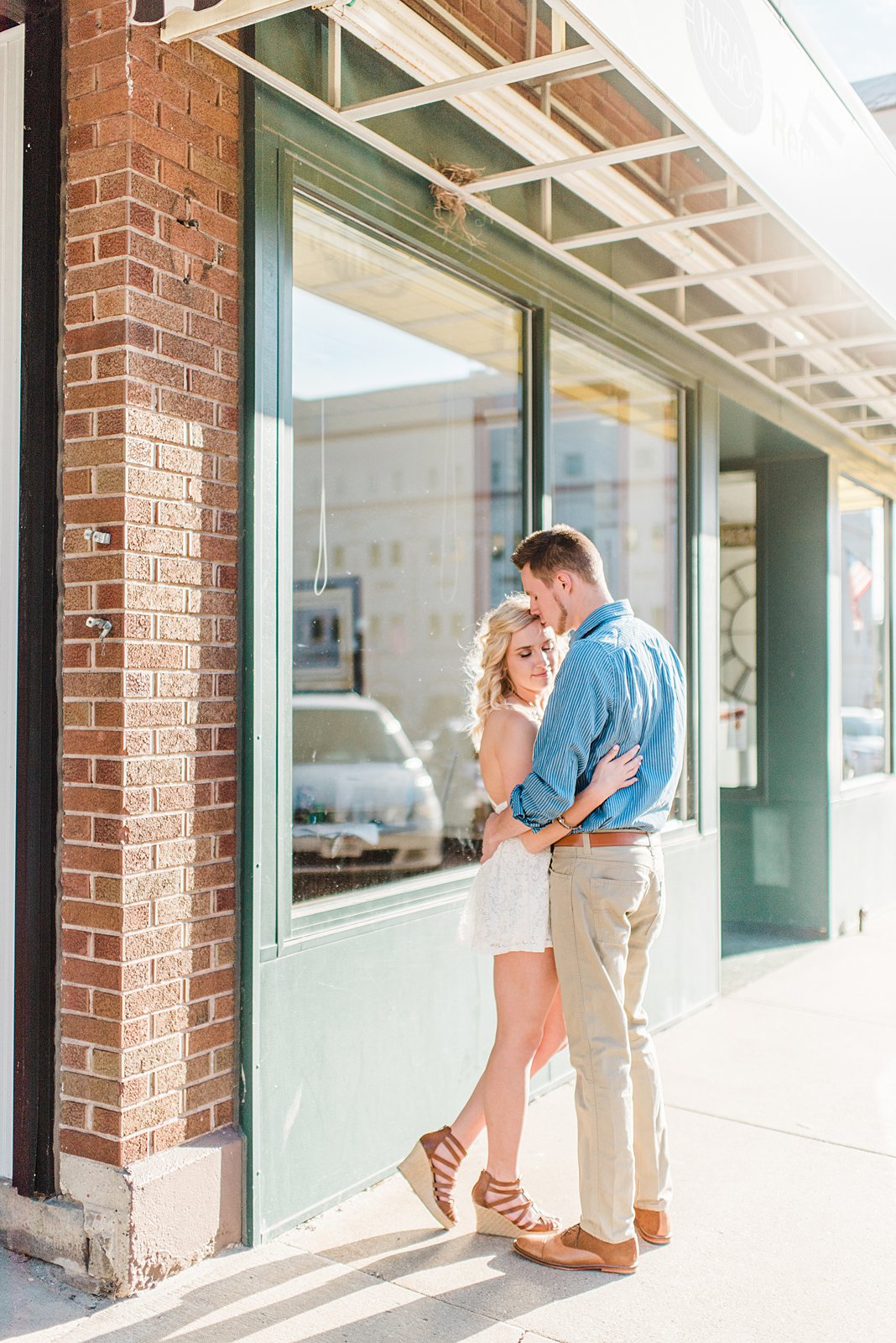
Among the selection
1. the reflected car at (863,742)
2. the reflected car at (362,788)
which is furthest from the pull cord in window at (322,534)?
the reflected car at (863,742)

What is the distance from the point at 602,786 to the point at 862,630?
7341 millimetres

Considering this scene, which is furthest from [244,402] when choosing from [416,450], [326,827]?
[416,450]

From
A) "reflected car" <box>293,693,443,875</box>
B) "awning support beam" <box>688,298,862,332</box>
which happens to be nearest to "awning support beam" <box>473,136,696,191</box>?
"awning support beam" <box>688,298,862,332</box>

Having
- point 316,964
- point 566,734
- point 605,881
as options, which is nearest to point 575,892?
point 605,881

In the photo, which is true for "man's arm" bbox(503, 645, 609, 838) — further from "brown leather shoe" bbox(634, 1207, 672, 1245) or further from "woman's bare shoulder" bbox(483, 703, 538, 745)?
"brown leather shoe" bbox(634, 1207, 672, 1245)

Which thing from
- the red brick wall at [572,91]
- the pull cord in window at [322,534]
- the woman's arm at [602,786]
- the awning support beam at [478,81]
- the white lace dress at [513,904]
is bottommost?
the white lace dress at [513,904]

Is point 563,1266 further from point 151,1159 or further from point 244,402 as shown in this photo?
point 244,402

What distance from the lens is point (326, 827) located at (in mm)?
7773

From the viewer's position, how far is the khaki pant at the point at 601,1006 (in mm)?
3320

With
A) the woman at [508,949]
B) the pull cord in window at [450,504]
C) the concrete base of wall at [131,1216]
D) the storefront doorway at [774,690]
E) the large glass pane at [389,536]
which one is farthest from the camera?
the pull cord in window at [450,504]

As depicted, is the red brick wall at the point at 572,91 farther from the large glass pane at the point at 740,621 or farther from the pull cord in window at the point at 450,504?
the pull cord in window at the point at 450,504

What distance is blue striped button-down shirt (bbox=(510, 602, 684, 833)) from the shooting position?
10.8 feet

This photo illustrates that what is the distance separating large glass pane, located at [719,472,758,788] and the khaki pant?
17.8 ft

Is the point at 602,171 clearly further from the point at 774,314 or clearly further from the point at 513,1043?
the point at 513,1043
